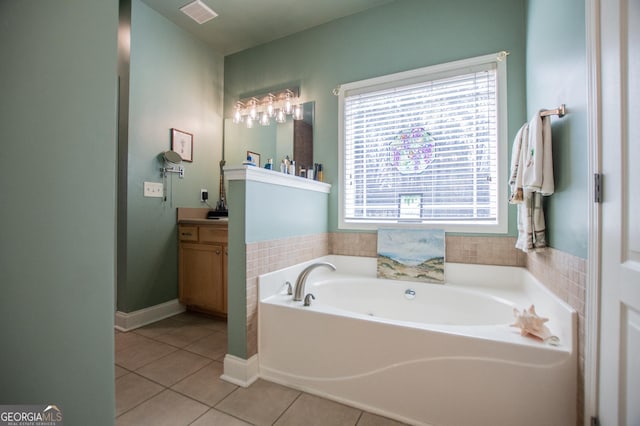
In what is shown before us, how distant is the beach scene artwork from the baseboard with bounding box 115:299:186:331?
6.87 ft

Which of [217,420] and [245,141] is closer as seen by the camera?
[217,420]

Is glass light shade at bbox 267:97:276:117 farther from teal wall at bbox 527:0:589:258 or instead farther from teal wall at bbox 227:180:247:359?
teal wall at bbox 527:0:589:258

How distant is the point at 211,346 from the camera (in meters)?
2.18

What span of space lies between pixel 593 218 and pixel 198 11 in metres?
3.26

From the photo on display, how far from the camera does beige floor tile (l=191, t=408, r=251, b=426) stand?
53.5 inches

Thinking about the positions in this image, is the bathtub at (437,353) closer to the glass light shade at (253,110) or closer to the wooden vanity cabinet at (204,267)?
the wooden vanity cabinet at (204,267)

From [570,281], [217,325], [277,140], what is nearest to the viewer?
[570,281]

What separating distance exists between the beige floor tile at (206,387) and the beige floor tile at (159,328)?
83 cm

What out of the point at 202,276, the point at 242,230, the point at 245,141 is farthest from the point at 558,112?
the point at 202,276

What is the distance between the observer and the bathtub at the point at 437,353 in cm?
117

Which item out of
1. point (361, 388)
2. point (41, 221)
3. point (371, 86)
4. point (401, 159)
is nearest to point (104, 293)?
point (41, 221)

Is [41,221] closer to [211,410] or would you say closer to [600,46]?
[211,410]

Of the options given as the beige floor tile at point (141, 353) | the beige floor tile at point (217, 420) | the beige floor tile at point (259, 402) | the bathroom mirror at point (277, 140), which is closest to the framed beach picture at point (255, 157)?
the bathroom mirror at point (277, 140)

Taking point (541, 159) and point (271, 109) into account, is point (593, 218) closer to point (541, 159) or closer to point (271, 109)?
point (541, 159)
